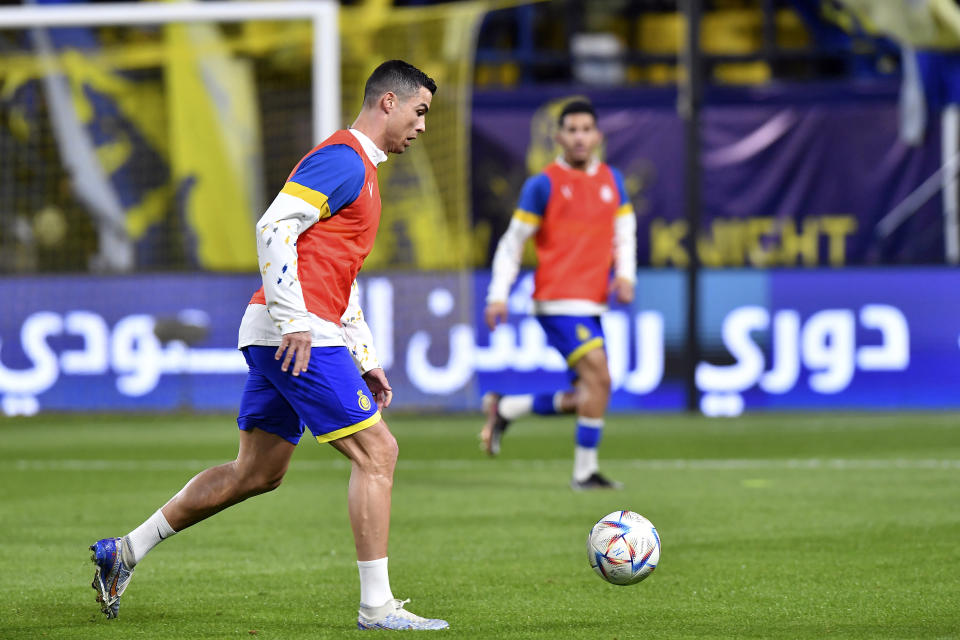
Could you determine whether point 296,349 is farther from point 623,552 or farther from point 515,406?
point 515,406

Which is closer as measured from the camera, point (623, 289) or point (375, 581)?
point (375, 581)

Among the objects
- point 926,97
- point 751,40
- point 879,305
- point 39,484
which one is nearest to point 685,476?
point 39,484

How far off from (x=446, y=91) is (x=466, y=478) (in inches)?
263

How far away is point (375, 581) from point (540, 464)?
5.90 metres

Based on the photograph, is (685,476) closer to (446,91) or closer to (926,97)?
(446,91)

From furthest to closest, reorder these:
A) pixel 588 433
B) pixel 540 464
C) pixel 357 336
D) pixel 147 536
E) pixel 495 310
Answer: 1. pixel 540 464
2. pixel 495 310
3. pixel 588 433
4. pixel 147 536
5. pixel 357 336

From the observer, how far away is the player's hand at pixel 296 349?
5199 millimetres

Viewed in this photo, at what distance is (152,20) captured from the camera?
47.8 feet

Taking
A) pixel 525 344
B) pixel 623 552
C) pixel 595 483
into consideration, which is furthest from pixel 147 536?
pixel 525 344

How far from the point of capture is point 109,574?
569 cm

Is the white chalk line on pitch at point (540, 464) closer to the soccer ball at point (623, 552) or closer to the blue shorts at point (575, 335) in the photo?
the blue shorts at point (575, 335)

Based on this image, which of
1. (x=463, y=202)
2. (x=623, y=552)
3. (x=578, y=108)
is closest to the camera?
(x=623, y=552)

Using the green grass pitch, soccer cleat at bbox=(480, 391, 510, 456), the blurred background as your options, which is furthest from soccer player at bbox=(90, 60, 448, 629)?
the blurred background

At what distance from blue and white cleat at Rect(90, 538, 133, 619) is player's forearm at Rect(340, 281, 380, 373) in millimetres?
1075
